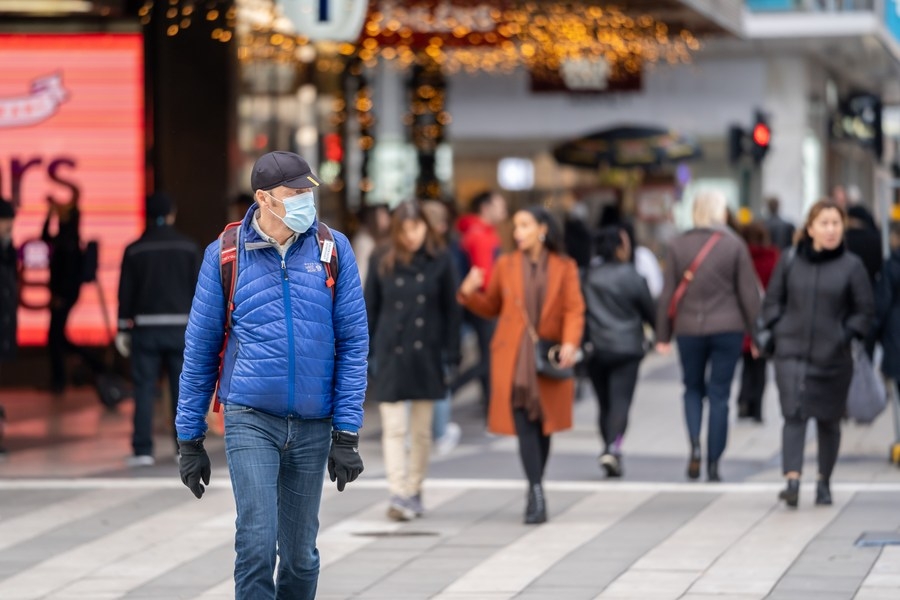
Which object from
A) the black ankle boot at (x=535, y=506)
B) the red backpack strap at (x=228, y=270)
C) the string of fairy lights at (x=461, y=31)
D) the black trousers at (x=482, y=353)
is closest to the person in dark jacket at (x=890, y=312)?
the black ankle boot at (x=535, y=506)

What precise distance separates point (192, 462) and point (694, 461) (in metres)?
6.34

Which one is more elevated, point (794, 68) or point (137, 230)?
point (794, 68)

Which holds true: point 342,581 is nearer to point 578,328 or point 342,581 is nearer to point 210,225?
point 578,328

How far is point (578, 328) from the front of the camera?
1023cm

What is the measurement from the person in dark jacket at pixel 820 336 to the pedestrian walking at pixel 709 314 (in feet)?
3.80

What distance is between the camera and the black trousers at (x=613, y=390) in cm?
1230

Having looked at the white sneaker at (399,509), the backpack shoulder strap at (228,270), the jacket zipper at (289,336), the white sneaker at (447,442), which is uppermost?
the backpack shoulder strap at (228,270)

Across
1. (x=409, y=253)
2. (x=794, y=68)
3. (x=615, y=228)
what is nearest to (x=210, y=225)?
(x=615, y=228)

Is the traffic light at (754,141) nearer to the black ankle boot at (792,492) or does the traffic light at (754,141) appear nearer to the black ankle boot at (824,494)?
the black ankle boot at (824,494)

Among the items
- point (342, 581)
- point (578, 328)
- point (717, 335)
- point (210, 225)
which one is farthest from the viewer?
point (210, 225)

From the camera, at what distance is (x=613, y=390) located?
12.6 metres

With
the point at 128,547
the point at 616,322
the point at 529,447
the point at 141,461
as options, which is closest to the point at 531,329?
the point at 529,447

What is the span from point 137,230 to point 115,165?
0.67 meters

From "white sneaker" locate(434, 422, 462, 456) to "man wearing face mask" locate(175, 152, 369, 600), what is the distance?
7399mm
